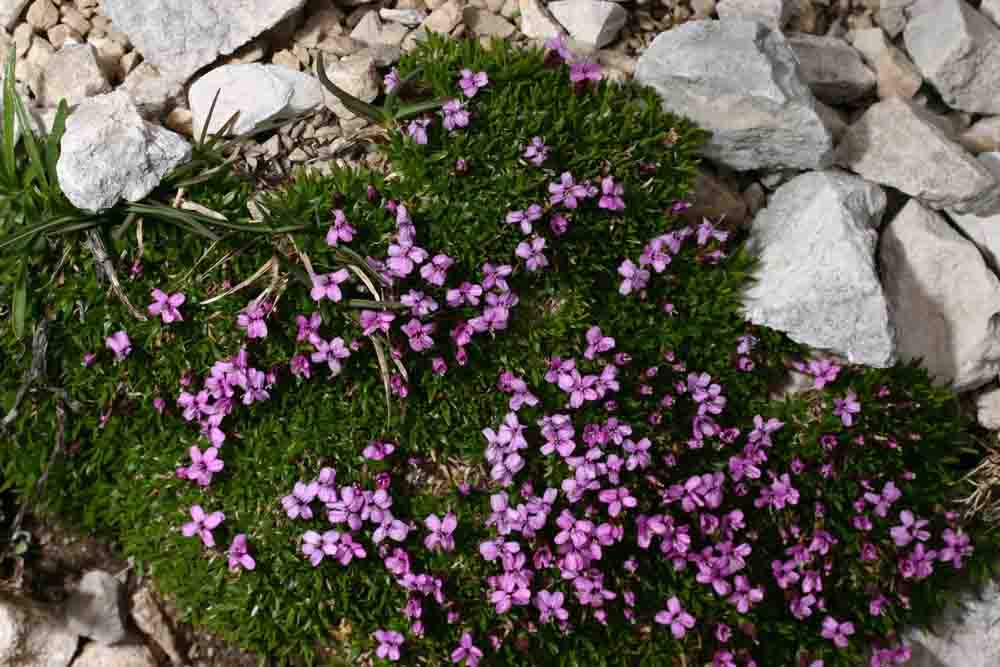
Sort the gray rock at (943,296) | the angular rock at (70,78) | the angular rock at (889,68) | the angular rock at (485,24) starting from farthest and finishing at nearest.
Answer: the angular rock at (889,68) → the angular rock at (485,24) → the gray rock at (943,296) → the angular rock at (70,78)

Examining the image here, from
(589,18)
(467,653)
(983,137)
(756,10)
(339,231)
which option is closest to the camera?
(467,653)

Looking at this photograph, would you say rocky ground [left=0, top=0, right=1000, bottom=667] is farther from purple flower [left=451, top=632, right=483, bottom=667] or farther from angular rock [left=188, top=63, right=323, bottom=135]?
purple flower [left=451, top=632, right=483, bottom=667]

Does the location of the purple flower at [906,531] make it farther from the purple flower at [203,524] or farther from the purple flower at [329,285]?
the purple flower at [203,524]

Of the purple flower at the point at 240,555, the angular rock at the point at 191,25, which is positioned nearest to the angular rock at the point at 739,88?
the angular rock at the point at 191,25

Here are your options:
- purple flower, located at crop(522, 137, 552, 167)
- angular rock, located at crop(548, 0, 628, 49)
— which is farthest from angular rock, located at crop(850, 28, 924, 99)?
purple flower, located at crop(522, 137, 552, 167)

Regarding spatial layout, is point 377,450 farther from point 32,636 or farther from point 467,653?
point 32,636

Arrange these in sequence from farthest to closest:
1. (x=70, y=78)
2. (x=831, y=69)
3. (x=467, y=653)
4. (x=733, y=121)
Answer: (x=831, y=69)
(x=70, y=78)
(x=733, y=121)
(x=467, y=653)

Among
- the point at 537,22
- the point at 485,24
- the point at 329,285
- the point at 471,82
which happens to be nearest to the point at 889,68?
the point at 537,22
